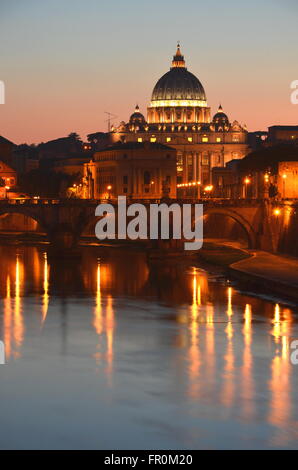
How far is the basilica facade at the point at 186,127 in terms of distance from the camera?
161125 mm

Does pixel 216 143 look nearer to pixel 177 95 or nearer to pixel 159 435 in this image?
pixel 177 95

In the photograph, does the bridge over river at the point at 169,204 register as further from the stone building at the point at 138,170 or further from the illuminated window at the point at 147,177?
the illuminated window at the point at 147,177

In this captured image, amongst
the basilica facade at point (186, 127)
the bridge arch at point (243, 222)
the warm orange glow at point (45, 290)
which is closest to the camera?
the warm orange glow at point (45, 290)

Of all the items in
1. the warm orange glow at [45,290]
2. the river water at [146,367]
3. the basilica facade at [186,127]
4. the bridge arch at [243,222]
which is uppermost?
the basilica facade at [186,127]

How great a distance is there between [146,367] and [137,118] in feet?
478

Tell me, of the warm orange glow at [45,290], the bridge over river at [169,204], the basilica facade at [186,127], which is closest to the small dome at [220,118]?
the basilica facade at [186,127]

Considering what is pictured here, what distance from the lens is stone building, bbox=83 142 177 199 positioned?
118 meters

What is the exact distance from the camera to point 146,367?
2728 centimetres

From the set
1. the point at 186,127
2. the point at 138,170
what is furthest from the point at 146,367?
the point at 186,127

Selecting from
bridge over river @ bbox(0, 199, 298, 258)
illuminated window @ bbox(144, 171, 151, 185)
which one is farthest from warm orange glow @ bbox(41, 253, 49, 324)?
illuminated window @ bbox(144, 171, 151, 185)

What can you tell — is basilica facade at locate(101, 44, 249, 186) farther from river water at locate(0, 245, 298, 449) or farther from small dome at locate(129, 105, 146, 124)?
river water at locate(0, 245, 298, 449)

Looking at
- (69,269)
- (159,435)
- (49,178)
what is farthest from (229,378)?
(49,178)

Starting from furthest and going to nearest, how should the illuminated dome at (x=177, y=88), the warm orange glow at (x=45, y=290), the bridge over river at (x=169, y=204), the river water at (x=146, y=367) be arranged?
1. the illuminated dome at (x=177, y=88)
2. the bridge over river at (x=169, y=204)
3. the warm orange glow at (x=45, y=290)
4. the river water at (x=146, y=367)
